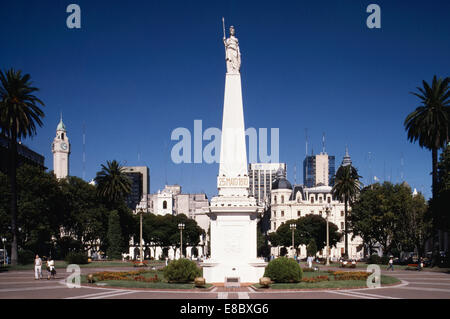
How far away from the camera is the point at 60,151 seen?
455 feet

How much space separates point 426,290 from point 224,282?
11624 mm

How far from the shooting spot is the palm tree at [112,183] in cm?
7762

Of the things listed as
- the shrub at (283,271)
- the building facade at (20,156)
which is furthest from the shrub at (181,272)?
the building facade at (20,156)

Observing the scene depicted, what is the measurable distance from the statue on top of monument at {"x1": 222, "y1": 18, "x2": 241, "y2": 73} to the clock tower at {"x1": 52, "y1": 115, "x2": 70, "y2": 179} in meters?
111

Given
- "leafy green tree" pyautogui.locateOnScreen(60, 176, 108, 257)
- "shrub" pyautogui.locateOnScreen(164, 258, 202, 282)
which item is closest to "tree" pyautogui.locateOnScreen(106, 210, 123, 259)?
"leafy green tree" pyautogui.locateOnScreen(60, 176, 108, 257)

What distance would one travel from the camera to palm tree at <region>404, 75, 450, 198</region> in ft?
169

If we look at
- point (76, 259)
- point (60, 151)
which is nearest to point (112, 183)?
point (76, 259)

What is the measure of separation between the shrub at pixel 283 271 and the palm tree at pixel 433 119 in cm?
2775

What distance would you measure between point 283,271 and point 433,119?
100.0 ft

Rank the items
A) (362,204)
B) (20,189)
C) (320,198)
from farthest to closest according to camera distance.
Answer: (320,198) → (362,204) → (20,189)

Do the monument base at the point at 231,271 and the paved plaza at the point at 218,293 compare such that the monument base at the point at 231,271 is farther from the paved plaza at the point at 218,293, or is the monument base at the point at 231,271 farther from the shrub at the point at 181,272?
the paved plaza at the point at 218,293

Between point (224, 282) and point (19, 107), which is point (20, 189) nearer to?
point (19, 107)

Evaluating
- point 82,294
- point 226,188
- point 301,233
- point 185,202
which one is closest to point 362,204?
point 301,233

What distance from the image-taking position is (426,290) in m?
28.0
